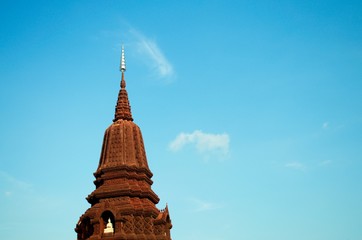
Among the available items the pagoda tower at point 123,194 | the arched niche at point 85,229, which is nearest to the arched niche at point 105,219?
the pagoda tower at point 123,194

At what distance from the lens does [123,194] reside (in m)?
51.4

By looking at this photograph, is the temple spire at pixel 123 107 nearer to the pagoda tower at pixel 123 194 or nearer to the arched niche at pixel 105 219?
the pagoda tower at pixel 123 194

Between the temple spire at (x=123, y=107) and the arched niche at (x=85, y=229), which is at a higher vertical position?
the temple spire at (x=123, y=107)

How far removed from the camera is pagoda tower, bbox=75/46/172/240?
161 feet

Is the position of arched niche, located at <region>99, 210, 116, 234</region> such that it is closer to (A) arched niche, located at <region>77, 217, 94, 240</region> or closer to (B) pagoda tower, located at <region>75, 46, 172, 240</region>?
(B) pagoda tower, located at <region>75, 46, 172, 240</region>

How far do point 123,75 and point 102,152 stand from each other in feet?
34.8

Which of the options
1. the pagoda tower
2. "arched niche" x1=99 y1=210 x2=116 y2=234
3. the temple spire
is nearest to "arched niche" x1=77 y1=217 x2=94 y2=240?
the pagoda tower

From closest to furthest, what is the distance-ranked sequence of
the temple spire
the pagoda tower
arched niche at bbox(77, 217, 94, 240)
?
the pagoda tower < arched niche at bbox(77, 217, 94, 240) < the temple spire

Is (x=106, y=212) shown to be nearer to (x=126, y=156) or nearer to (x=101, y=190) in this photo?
(x=101, y=190)

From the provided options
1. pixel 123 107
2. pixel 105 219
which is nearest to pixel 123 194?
pixel 105 219

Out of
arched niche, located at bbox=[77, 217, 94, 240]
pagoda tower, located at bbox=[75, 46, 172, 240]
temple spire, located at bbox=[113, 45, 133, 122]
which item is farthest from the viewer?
temple spire, located at bbox=[113, 45, 133, 122]

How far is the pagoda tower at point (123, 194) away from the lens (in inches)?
1934

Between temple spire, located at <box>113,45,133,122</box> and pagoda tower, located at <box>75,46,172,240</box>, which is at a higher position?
temple spire, located at <box>113,45,133,122</box>

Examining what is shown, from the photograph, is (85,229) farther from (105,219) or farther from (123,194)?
(123,194)
